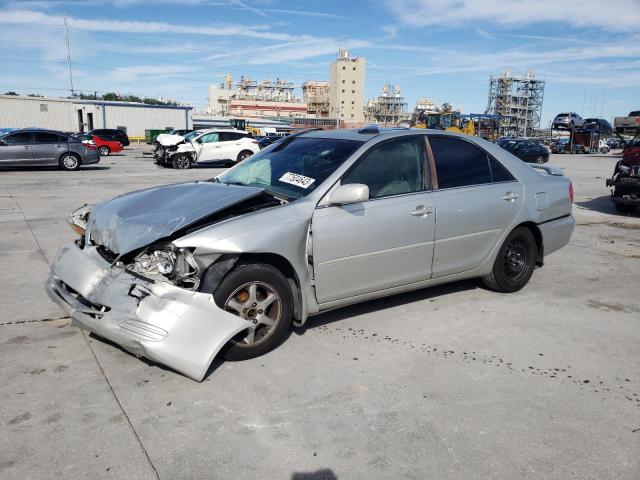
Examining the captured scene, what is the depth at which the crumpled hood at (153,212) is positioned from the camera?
3365mm

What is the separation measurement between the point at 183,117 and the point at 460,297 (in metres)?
55.8

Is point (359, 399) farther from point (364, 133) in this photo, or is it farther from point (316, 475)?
point (364, 133)

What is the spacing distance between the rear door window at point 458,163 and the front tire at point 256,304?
182 centimetres

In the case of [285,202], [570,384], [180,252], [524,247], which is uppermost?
[285,202]

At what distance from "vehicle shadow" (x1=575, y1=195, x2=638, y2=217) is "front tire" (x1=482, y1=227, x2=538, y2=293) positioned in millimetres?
6776

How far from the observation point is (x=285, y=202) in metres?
3.78

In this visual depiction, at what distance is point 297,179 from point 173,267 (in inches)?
50.8

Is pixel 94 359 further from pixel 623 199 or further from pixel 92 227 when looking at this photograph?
pixel 623 199

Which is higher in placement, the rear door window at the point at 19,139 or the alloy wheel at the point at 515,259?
the rear door window at the point at 19,139

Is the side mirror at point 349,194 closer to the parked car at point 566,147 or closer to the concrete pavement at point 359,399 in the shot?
the concrete pavement at point 359,399

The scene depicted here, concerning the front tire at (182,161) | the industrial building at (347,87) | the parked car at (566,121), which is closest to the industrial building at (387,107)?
the industrial building at (347,87)

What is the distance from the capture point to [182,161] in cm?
2098

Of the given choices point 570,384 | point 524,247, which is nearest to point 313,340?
point 570,384

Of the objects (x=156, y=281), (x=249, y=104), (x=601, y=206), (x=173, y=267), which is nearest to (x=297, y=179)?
(x=173, y=267)
